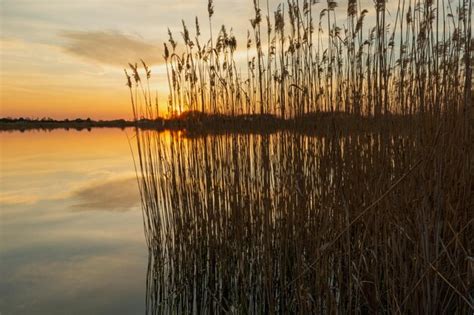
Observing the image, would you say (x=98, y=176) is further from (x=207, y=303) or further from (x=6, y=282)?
(x=207, y=303)

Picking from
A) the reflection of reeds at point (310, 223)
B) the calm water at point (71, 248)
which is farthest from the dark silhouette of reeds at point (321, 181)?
the calm water at point (71, 248)

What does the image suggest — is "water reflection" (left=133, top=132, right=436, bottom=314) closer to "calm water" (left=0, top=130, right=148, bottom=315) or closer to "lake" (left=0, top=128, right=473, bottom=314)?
"lake" (left=0, top=128, right=473, bottom=314)

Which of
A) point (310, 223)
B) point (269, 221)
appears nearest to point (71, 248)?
point (269, 221)

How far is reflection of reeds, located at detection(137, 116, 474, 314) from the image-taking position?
200 centimetres

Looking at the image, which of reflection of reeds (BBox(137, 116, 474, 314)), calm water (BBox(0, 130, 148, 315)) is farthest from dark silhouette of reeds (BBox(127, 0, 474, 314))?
calm water (BBox(0, 130, 148, 315))

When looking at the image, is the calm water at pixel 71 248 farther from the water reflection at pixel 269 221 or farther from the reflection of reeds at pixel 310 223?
the reflection of reeds at pixel 310 223

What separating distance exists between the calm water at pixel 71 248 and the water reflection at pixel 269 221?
0.74 metres

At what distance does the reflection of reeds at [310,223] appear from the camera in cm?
200

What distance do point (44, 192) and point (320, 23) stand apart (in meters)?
7.20

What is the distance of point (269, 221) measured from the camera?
279 cm

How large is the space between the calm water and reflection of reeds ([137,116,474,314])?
0.85 metres

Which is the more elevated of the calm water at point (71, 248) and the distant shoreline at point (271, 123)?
the distant shoreline at point (271, 123)

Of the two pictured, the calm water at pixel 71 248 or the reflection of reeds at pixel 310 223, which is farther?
the calm water at pixel 71 248

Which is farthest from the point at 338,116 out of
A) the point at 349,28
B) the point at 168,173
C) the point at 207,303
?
the point at 207,303
